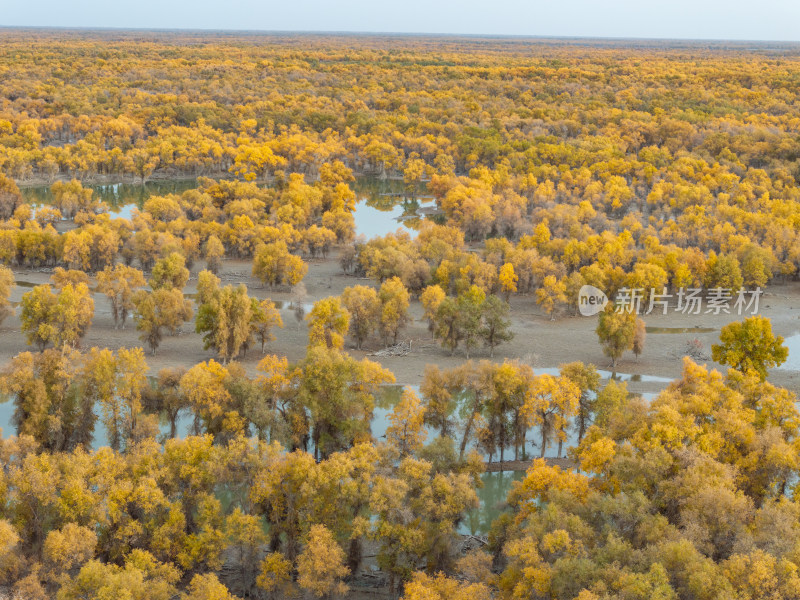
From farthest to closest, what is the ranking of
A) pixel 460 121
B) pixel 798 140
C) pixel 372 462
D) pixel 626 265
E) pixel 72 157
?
1. pixel 460 121
2. pixel 798 140
3. pixel 72 157
4. pixel 626 265
5. pixel 372 462

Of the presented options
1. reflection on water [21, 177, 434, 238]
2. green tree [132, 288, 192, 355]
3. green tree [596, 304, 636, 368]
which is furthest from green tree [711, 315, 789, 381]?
reflection on water [21, 177, 434, 238]

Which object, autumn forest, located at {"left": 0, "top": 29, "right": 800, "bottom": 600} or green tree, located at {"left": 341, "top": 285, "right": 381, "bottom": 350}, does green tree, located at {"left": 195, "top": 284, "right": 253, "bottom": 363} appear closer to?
autumn forest, located at {"left": 0, "top": 29, "right": 800, "bottom": 600}

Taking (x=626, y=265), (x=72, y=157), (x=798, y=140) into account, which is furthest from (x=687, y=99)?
(x=72, y=157)

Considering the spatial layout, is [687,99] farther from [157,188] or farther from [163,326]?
[163,326]

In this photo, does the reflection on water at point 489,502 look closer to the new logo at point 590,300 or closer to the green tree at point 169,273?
the new logo at point 590,300

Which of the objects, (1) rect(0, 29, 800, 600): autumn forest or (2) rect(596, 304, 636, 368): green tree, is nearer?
(1) rect(0, 29, 800, 600): autumn forest

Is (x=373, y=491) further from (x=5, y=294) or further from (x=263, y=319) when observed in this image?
(x=5, y=294)
